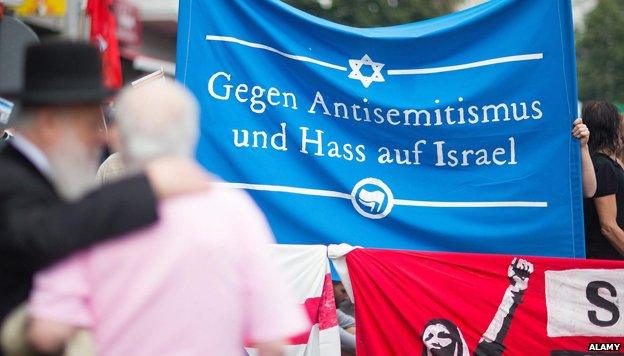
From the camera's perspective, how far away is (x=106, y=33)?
8.17 meters

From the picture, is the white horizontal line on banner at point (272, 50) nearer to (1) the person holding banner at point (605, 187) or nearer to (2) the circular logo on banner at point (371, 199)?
(2) the circular logo on banner at point (371, 199)

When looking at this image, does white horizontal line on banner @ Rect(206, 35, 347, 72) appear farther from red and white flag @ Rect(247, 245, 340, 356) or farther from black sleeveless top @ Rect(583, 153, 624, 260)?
black sleeveless top @ Rect(583, 153, 624, 260)

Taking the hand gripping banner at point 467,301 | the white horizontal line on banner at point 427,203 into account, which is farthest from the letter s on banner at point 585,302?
the white horizontal line on banner at point 427,203

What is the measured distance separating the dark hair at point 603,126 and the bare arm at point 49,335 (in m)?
4.33

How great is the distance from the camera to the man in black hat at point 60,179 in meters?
2.36

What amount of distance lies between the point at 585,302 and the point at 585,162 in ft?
2.45

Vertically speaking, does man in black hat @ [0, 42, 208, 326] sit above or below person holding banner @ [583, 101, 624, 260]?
below

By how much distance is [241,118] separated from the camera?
219 inches

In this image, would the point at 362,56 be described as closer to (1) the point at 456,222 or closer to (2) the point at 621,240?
(1) the point at 456,222

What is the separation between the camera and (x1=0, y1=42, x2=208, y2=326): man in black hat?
236 cm

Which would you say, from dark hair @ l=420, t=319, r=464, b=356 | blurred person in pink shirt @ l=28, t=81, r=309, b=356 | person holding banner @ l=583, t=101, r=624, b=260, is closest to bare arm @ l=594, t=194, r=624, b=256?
person holding banner @ l=583, t=101, r=624, b=260

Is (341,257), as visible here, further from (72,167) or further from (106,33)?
(106,33)

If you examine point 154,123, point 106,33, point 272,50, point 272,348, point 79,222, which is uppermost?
point 106,33

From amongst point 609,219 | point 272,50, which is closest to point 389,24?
point 609,219
